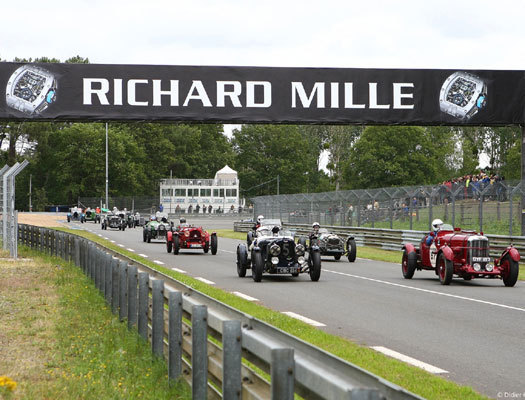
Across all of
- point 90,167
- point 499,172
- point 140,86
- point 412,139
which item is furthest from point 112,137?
point 140,86

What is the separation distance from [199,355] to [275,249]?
11.6 meters

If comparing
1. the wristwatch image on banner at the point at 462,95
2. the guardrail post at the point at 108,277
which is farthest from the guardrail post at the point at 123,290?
the wristwatch image on banner at the point at 462,95

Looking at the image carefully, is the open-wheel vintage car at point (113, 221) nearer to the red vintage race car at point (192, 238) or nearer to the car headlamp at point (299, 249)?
the red vintage race car at point (192, 238)

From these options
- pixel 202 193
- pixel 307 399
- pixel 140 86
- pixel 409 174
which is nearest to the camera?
pixel 307 399

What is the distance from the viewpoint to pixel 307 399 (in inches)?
149

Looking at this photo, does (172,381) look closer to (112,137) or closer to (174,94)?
(174,94)

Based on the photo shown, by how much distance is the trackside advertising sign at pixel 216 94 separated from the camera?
23.8 meters

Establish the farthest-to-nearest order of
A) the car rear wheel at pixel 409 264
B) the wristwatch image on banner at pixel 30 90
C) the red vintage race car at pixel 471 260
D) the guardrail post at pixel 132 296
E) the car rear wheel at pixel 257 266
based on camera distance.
A: the wristwatch image on banner at pixel 30 90
the car rear wheel at pixel 409 264
the car rear wheel at pixel 257 266
the red vintage race car at pixel 471 260
the guardrail post at pixel 132 296

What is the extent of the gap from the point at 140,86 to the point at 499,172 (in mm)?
79615

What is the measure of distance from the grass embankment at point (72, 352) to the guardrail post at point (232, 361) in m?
1.25

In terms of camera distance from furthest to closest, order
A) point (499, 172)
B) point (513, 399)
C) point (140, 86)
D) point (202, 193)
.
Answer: point (202, 193)
point (499, 172)
point (140, 86)
point (513, 399)

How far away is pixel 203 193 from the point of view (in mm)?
114250

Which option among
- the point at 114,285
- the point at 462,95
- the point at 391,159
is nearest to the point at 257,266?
the point at 114,285

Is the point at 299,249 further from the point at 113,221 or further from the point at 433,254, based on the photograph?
the point at 113,221
